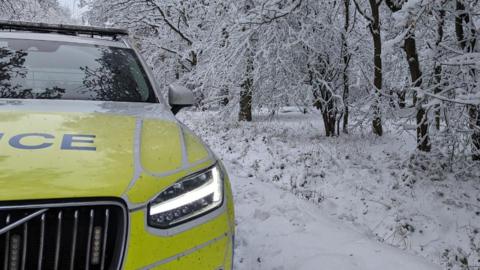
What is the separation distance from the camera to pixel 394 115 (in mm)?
8742

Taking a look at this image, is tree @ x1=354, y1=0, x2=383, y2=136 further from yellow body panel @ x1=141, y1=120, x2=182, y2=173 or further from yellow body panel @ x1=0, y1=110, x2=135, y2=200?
yellow body panel @ x1=0, y1=110, x2=135, y2=200

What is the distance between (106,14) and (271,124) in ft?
34.1

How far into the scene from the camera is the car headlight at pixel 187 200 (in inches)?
77.5

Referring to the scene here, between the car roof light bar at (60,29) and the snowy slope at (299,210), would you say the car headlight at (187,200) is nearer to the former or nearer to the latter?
the snowy slope at (299,210)

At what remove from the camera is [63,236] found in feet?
5.73

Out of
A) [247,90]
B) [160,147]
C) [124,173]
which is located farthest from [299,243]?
[247,90]

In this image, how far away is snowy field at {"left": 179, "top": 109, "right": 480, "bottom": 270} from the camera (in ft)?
12.5

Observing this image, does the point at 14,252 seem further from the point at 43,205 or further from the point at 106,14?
the point at 106,14

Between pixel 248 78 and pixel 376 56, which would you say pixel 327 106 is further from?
pixel 248 78

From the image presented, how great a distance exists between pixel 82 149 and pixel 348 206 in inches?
190

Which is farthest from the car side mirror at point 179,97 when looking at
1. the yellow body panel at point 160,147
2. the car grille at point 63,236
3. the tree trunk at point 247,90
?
the tree trunk at point 247,90

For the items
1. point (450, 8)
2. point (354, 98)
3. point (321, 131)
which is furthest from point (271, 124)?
point (450, 8)

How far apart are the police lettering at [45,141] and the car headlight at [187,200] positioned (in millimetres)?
450

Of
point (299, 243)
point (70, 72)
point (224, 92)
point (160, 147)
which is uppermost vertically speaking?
point (70, 72)
